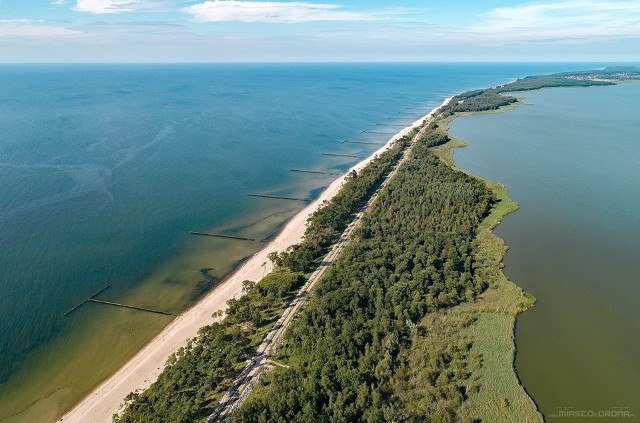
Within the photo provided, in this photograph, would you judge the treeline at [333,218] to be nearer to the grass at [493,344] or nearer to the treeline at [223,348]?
the treeline at [223,348]

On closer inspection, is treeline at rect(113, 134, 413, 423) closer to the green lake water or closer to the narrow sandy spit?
Answer: the narrow sandy spit

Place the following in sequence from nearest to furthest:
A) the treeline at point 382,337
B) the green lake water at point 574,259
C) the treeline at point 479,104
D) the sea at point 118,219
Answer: the treeline at point 382,337 < the green lake water at point 574,259 < the sea at point 118,219 < the treeline at point 479,104

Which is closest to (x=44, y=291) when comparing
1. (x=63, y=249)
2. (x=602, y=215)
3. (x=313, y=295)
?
(x=63, y=249)

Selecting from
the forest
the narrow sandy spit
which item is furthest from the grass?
the narrow sandy spit

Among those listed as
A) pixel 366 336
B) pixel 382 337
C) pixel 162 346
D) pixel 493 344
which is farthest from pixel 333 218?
pixel 162 346

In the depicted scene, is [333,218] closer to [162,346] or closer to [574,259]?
[162,346]

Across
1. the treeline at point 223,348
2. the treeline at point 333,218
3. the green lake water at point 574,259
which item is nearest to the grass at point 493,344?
the green lake water at point 574,259
